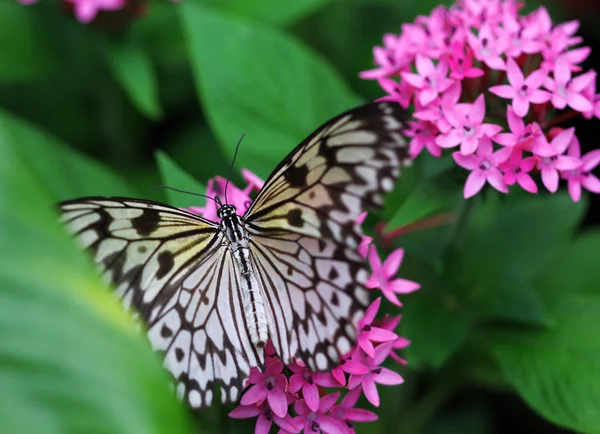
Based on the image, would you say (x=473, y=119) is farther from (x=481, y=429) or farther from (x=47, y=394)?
(x=481, y=429)

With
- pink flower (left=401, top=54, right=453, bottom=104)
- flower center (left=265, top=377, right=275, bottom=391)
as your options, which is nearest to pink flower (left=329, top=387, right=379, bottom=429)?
flower center (left=265, top=377, right=275, bottom=391)

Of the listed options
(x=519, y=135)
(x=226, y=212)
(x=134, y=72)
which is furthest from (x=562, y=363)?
(x=134, y=72)

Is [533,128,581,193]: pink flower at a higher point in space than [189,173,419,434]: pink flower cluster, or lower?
higher

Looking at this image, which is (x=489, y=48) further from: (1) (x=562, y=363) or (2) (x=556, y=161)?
(1) (x=562, y=363)

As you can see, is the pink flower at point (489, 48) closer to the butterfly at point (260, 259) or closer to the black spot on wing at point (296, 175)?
the butterfly at point (260, 259)

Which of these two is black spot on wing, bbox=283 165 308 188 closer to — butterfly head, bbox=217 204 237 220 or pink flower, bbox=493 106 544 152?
butterfly head, bbox=217 204 237 220

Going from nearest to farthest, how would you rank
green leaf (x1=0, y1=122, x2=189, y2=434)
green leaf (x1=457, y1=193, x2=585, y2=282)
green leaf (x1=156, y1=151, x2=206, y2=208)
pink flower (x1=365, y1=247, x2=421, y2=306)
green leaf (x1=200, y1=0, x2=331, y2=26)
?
green leaf (x1=0, y1=122, x2=189, y2=434) < pink flower (x1=365, y1=247, x2=421, y2=306) < green leaf (x1=156, y1=151, x2=206, y2=208) < green leaf (x1=457, y1=193, x2=585, y2=282) < green leaf (x1=200, y1=0, x2=331, y2=26)

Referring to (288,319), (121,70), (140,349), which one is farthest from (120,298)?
(121,70)
